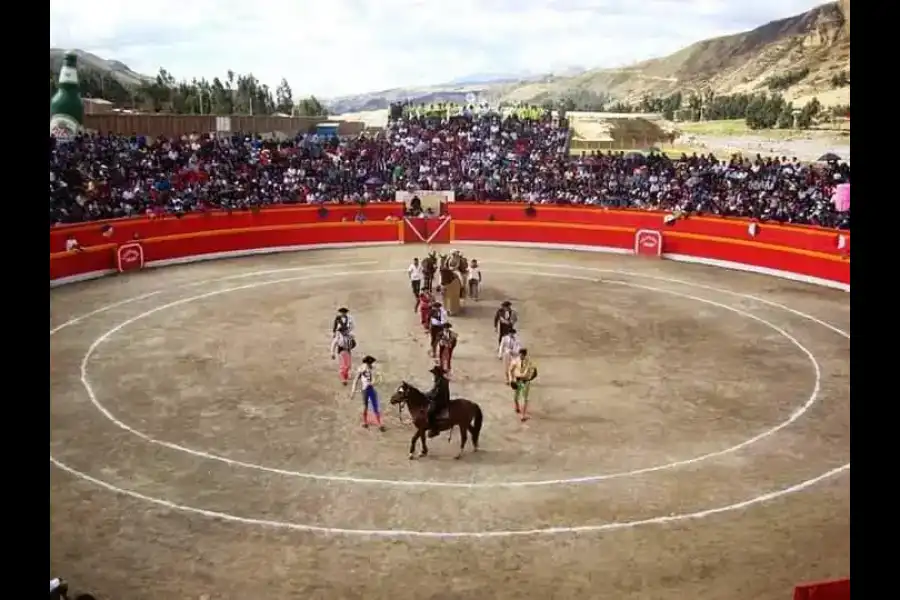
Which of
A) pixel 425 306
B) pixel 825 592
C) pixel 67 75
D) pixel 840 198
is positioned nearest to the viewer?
pixel 825 592

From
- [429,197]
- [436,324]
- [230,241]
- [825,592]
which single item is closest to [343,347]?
[436,324]

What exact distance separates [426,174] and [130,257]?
18.6 meters

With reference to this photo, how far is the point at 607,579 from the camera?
10547mm

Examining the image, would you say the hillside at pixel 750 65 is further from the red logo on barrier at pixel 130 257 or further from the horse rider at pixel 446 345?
the red logo on barrier at pixel 130 257

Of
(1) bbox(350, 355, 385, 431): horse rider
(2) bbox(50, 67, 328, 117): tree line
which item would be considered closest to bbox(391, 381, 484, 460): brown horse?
(1) bbox(350, 355, 385, 431): horse rider

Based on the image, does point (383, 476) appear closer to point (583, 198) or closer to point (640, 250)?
point (640, 250)

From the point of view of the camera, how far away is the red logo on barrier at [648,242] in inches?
1353

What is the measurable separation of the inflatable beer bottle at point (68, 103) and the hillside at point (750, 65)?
3229 cm

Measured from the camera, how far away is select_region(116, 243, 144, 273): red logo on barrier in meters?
30.2

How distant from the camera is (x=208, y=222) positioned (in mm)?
34250

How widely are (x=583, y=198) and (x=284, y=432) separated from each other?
27.0 metres

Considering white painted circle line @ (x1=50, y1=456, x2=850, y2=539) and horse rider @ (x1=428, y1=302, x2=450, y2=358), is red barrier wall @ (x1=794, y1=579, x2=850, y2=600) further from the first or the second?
horse rider @ (x1=428, y1=302, x2=450, y2=358)

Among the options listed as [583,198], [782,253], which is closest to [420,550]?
[782,253]

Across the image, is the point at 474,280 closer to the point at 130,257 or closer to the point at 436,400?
the point at 436,400
